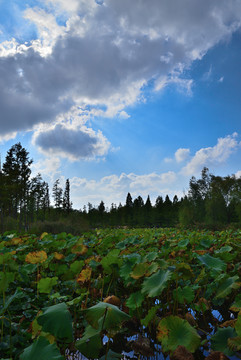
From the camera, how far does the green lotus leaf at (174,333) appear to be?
1.39 meters

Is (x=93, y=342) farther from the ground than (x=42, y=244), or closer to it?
closer to it

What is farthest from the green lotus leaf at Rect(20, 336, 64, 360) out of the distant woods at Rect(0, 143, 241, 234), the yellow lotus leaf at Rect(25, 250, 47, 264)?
the distant woods at Rect(0, 143, 241, 234)

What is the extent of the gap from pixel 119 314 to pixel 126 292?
157cm

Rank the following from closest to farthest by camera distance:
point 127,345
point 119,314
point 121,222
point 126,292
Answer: point 119,314
point 127,345
point 126,292
point 121,222

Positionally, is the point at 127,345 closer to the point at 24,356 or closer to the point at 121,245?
the point at 24,356

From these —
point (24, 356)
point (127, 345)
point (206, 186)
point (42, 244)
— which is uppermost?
point (206, 186)

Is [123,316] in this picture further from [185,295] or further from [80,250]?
[80,250]

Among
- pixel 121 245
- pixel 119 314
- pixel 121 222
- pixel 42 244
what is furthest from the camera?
pixel 121 222

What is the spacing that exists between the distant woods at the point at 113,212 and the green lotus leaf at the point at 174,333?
14.3 meters

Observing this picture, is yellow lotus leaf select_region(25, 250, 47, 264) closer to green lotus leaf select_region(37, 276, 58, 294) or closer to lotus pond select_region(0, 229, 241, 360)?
lotus pond select_region(0, 229, 241, 360)

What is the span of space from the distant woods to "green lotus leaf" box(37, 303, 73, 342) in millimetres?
14248

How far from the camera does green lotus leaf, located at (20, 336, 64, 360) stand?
3.51 feet

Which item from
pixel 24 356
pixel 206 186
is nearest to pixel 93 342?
pixel 24 356

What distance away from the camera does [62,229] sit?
15945 mm
